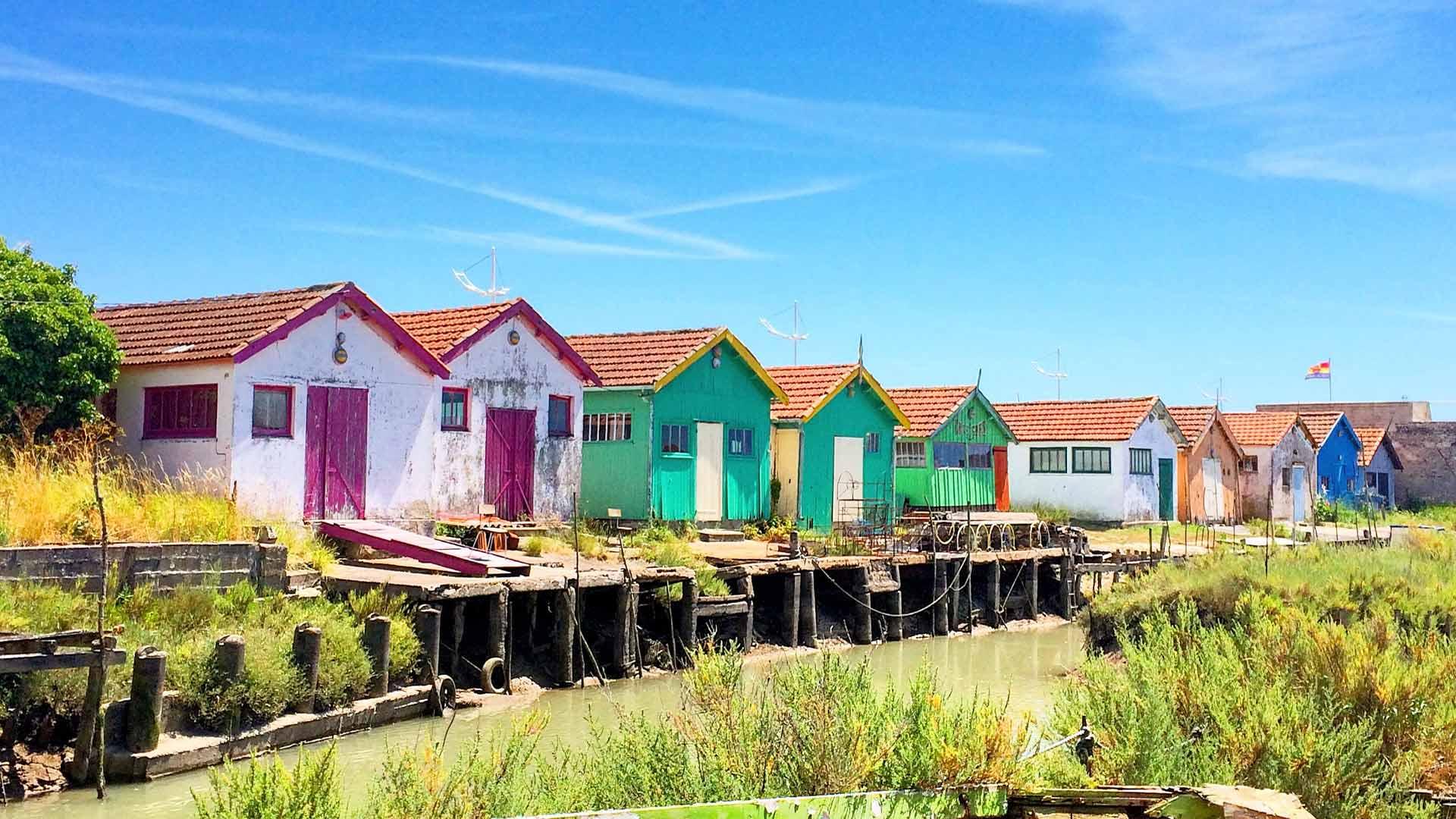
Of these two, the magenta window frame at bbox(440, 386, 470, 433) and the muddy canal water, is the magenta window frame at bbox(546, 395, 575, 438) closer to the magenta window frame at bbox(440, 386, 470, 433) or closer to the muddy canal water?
the magenta window frame at bbox(440, 386, 470, 433)

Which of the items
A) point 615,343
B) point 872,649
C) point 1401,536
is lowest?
point 872,649

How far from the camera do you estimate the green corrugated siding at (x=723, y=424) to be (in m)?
27.4

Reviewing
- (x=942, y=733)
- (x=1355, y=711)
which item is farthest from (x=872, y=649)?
(x=942, y=733)

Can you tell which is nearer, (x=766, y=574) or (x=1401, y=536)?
(x=766, y=574)

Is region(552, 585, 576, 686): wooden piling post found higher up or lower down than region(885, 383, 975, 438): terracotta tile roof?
lower down

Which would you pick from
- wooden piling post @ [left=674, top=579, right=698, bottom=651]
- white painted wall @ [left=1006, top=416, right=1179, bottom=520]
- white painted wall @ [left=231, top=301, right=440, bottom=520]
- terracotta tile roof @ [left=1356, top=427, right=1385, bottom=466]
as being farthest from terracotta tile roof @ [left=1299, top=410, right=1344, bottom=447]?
white painted wall @ [left=231, top=301, right=440, bottom=520]

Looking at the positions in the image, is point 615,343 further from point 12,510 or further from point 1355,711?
point 1355,711

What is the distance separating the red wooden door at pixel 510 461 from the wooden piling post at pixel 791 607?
501 centimetres

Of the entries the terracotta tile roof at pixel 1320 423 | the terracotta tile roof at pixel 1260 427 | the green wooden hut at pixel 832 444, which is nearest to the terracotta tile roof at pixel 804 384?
the green wooden hut at pixel 832 444

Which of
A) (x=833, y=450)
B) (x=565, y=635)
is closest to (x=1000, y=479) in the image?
(x=833, y=450)

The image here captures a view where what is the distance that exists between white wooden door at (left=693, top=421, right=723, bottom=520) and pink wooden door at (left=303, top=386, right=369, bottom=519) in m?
8.42

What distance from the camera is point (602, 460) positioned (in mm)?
27578

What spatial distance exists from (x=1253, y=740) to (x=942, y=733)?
270 centimetres

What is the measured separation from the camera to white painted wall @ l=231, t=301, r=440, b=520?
19719 mm
